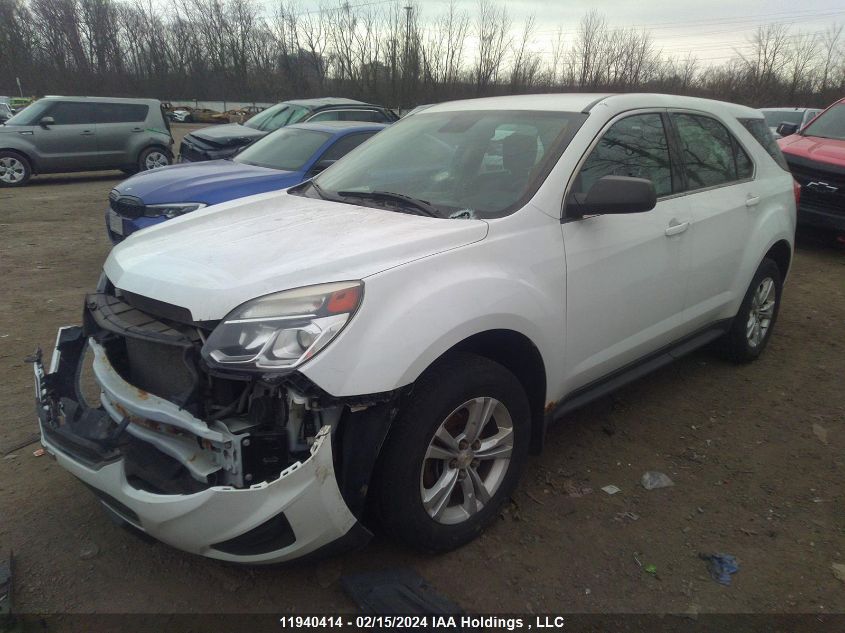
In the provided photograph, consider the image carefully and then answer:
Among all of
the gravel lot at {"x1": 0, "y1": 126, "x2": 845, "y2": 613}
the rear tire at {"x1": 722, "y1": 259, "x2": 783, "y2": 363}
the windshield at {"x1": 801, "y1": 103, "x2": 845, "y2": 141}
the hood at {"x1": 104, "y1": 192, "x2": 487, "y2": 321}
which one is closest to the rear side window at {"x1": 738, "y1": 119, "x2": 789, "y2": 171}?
the rear tire at {"x1": 722, "y1": 259, "x2": 783, "y2": 363}

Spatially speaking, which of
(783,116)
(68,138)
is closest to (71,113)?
(68,138)

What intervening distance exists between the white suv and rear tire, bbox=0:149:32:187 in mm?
12485

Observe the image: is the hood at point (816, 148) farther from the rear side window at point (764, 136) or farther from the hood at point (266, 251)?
the hood at point (266, 251)

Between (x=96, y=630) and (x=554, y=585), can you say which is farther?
(x=554, y=585)

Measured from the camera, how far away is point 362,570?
253cm

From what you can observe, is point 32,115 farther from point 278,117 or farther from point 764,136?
point 764,136

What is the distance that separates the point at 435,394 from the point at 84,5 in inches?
2661

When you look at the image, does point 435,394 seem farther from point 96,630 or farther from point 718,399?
point 718,399

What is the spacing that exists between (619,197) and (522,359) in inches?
32.1

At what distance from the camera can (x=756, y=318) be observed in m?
4.48

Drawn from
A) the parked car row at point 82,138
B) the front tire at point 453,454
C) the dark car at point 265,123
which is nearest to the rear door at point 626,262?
the front tire at point 453,454

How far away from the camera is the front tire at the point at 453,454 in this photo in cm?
224

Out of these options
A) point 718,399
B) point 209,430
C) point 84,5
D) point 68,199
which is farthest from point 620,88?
point 84,5

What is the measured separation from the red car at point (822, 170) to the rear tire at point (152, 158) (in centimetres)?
1254
